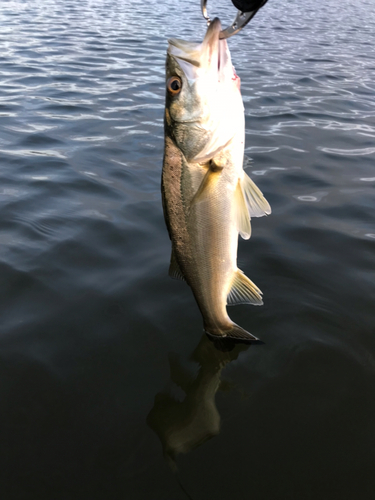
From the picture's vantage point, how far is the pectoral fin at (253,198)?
9.12 ft

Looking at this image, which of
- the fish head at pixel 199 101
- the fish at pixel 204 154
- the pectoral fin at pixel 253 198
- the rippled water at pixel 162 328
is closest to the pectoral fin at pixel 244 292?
the fish at pixel 204 154

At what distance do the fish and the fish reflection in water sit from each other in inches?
29.2

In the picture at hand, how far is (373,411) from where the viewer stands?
3039 mm

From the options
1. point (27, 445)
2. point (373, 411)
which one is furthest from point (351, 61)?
point (27, 445)

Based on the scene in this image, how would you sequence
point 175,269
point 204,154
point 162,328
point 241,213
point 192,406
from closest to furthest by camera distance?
point 204,154
point 241,213
point 175,269
point 192,406
point 162,328

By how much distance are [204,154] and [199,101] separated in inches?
11.0

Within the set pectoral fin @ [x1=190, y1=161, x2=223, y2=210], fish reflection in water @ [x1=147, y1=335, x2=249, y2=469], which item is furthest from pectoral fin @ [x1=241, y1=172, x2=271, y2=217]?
fish reflection in water @ [x1=147, y1=335, x2=249, y2=469]

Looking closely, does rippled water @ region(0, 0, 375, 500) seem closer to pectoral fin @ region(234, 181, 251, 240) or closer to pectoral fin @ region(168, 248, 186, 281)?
pectoral fin @ region(168, 248, 186, 281)

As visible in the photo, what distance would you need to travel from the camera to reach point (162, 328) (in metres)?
3.71

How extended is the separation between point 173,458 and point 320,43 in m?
15.9

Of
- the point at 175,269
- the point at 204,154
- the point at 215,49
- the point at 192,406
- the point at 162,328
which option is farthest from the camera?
the point at 162,328

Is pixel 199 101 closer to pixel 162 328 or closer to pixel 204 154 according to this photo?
pixel 204 154

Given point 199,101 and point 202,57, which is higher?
point 202,57

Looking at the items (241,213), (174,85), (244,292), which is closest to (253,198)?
(241,213)
